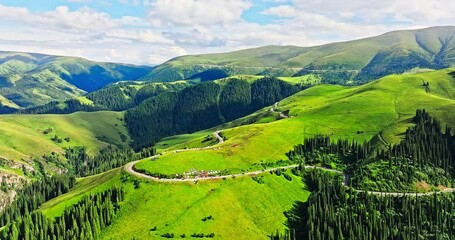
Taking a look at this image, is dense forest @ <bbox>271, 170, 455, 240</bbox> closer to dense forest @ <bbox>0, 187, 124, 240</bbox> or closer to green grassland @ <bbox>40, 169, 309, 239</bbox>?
green grassland @ <bbox>40, 169, 309, 239</bbox>

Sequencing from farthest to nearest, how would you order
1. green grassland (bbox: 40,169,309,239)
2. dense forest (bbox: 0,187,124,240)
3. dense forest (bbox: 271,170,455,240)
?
dense forest (bbox: 271,170,455,240), green grassland (bbox: 40,169,309,239), dense forest (bbox: 0,187,124,240)

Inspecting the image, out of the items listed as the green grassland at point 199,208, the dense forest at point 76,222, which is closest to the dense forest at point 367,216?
the green grassland at point 199,208

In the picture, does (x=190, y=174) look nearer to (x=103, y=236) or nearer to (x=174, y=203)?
(x=174, y=203)

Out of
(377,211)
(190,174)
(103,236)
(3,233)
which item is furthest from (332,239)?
(3,233)

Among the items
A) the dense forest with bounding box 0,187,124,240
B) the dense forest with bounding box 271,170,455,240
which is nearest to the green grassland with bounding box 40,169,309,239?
the dense forest with bounding box 0,187,124,240

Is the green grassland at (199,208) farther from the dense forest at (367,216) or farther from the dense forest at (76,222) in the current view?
the dense forest at (367,216)
